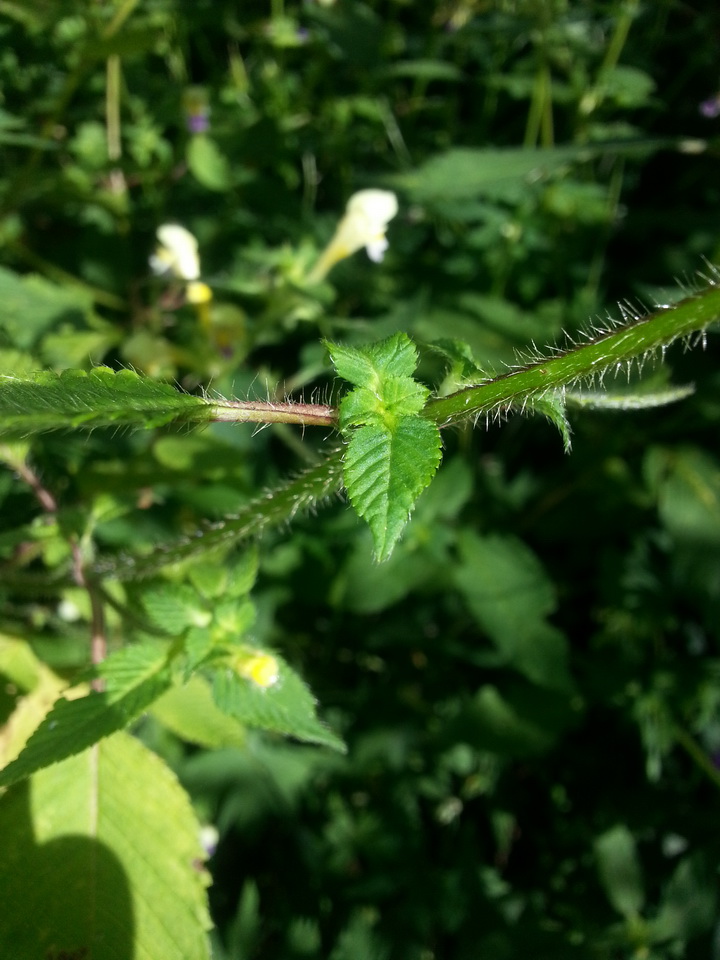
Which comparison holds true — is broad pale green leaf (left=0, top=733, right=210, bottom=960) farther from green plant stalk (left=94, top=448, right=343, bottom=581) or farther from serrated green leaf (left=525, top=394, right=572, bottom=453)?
serrated green leaf (left=525, top=394, right=572, bottom=453)

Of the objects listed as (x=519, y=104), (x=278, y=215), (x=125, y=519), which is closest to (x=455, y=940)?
(x=125, y=519)

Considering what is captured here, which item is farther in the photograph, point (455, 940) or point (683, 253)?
point (683, 253)

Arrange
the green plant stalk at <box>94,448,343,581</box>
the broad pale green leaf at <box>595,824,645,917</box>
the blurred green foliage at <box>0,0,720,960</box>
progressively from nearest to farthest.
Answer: the green plant stalk at <box>94,448,343,581</box> < the blurred green foliage at <box>0,0,720,960</box> < the broad pale green leaf at <box>595,824,645,917</box>

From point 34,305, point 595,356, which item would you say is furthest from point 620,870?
point 34,305

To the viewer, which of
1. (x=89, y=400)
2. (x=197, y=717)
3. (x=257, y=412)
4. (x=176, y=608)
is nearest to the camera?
(x=89, y=400)

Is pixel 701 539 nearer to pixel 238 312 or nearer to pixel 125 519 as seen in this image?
pixel 238 312

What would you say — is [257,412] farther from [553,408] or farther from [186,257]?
[186,257]

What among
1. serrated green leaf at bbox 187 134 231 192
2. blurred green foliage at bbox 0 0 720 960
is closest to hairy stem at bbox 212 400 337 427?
blurred green foliage at bbox 0 0 720 960
